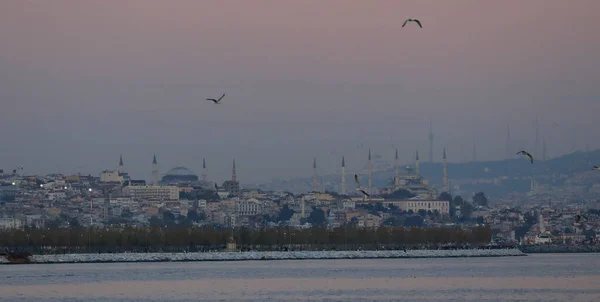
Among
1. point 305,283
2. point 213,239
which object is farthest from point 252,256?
point 305,283

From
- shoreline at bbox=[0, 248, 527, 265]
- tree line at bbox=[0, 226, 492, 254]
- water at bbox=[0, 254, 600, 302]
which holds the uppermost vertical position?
tree line at bbox=[0, 226, 492, 254]

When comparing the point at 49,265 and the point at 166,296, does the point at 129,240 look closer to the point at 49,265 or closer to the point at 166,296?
the point at 49,265

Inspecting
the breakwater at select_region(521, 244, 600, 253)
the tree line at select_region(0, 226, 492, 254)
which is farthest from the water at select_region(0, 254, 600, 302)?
the breakwater at select_region(521, 244, 600, 253)

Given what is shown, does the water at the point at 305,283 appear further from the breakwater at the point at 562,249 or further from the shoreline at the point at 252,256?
the breakwater at the point at 562,249

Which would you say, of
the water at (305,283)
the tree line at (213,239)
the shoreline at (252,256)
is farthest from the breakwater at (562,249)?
the water at (305,283)

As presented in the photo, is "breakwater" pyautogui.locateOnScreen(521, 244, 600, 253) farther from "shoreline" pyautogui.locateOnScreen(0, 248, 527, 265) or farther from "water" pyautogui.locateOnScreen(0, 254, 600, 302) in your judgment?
"water" pyautogui.locateOnScreen(0, 254, 600, 302)

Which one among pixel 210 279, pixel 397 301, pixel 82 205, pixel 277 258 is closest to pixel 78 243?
pixel 277 258
